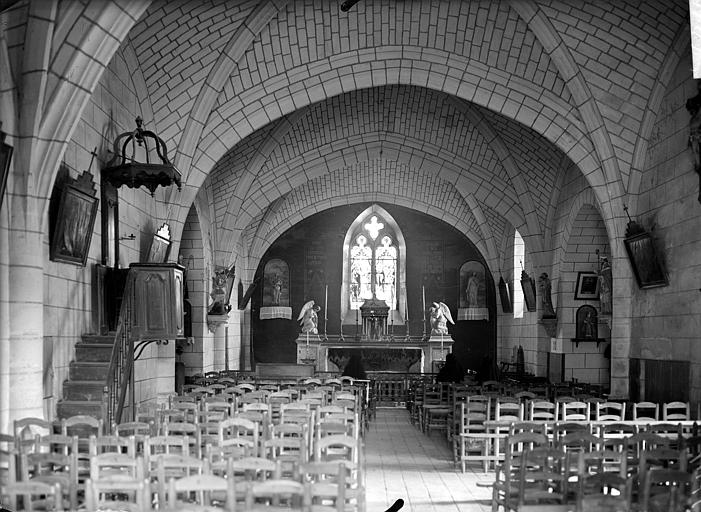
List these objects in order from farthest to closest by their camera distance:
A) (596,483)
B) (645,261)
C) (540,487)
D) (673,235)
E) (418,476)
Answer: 1. (645,261)
2. (673,235)
3. (418,476)
4. (540,487)
5. (596,483)

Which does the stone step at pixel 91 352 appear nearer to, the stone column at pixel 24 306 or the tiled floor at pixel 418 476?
the stone column at pixel 24 306

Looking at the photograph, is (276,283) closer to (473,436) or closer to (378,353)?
(378,353)

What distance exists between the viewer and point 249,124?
1380cm

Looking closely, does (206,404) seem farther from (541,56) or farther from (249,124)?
(541,56)

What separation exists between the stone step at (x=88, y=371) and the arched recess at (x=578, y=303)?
1008 centimetres

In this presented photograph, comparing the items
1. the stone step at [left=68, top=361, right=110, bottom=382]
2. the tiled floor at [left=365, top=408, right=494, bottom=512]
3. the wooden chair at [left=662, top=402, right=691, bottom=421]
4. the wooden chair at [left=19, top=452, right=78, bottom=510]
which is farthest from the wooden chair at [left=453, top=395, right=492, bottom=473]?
the wooden chair at [left=19, top=452, right=78, bottom=510]

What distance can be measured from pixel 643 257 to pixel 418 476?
16.6ft

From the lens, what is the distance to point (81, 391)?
30.9 ft

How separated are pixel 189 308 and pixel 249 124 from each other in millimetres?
4901

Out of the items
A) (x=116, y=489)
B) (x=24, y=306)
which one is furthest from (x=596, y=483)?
(x=24, y=306)

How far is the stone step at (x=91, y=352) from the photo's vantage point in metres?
9.84

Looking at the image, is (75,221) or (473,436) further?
(75,221)

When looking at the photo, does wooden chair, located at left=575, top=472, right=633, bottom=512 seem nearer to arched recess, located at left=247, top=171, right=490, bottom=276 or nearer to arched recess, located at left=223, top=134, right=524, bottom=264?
arched recess, located at left=223, top=134, right=524, bottom=264

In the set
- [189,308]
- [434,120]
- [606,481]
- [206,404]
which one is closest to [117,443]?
[206,404]
